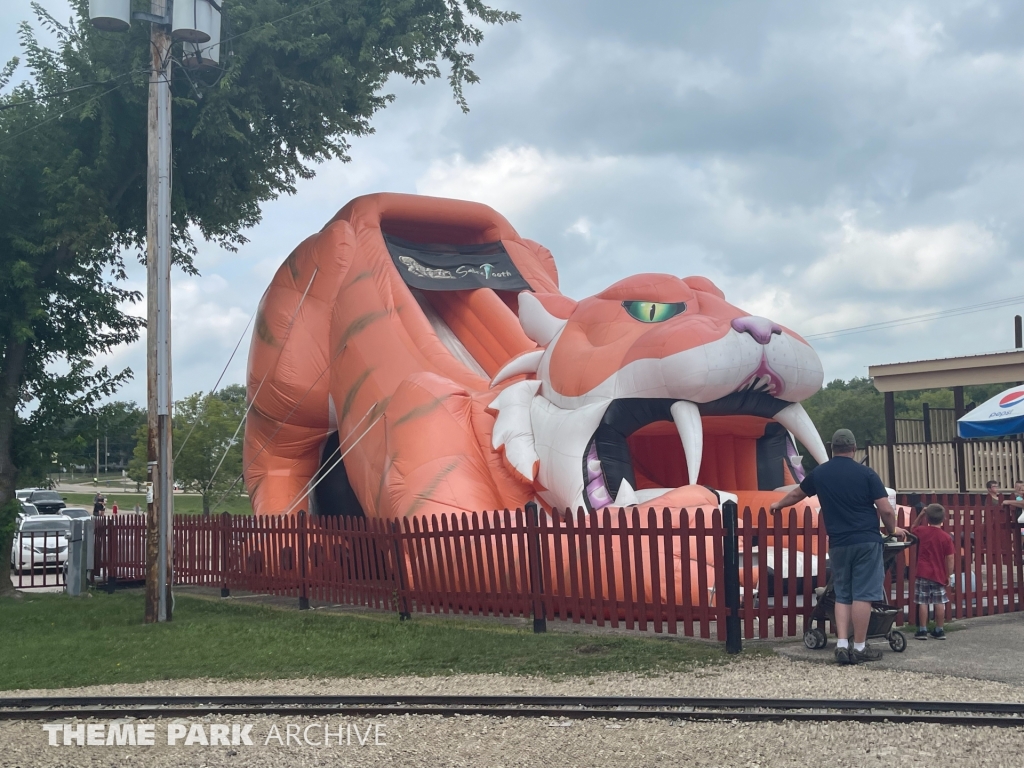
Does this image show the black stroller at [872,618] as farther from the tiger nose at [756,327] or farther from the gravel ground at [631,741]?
the tiger nose at [756,327]

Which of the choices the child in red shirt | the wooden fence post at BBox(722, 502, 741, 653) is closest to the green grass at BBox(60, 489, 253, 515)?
the wooden fence post at BBox(722, 502, 741, 653)

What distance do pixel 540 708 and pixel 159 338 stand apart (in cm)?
714

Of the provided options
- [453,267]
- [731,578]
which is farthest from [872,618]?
[453,267]

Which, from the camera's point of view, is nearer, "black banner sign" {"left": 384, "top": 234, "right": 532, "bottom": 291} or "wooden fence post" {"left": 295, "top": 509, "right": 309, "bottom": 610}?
"wooden fence post" {"left": 295, "top": 509, "right": 309, "bottom": 610}

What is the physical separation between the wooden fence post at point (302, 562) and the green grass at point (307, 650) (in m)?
0.43

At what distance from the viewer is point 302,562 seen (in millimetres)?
11898

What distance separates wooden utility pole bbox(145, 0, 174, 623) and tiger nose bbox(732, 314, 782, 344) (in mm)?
6228

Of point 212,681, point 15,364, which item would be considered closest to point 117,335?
point 15,364

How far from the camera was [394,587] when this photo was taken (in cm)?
1056

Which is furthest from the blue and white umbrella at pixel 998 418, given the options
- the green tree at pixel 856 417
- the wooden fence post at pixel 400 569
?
the green tree at pixel 856 417

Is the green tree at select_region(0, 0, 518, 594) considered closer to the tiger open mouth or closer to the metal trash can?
the metal trash can

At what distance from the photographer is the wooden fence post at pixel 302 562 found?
11867mm

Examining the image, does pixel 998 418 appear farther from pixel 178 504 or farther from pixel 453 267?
pixel 178 504

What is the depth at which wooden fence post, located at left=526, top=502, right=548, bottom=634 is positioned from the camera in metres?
9.00
